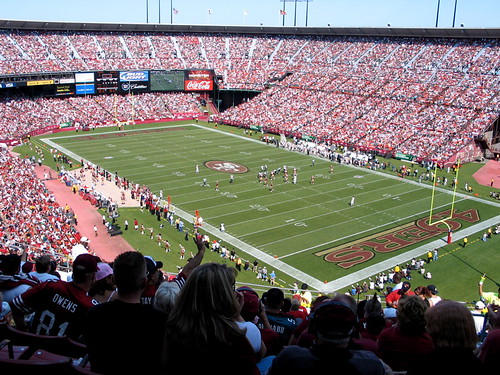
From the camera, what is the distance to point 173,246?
25578mm

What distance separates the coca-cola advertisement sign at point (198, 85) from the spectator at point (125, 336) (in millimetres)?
68047

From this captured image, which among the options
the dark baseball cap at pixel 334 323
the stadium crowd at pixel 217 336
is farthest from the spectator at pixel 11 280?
the dark baseball cap at pixel 334 323

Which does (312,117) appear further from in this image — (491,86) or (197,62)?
(197,62)

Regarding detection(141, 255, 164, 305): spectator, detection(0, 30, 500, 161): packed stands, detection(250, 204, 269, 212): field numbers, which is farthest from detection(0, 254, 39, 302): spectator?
detection(0, 30, 500, 161): packed stands

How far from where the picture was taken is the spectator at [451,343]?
3.23 meters

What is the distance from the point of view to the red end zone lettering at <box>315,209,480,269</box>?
2486cm

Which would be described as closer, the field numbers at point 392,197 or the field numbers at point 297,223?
the field numbers at point 297,223

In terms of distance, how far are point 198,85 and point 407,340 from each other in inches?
2679

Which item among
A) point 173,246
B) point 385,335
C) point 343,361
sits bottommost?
point 173,246

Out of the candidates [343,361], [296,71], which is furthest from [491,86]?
[343,361]

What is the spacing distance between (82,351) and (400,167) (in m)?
40.6

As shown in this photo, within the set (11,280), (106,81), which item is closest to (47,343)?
(11,280)

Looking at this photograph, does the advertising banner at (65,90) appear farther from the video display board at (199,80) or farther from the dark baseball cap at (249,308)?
the dark baseball cap at (249,308)

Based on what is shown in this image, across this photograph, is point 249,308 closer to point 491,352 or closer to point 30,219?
point 491,352
